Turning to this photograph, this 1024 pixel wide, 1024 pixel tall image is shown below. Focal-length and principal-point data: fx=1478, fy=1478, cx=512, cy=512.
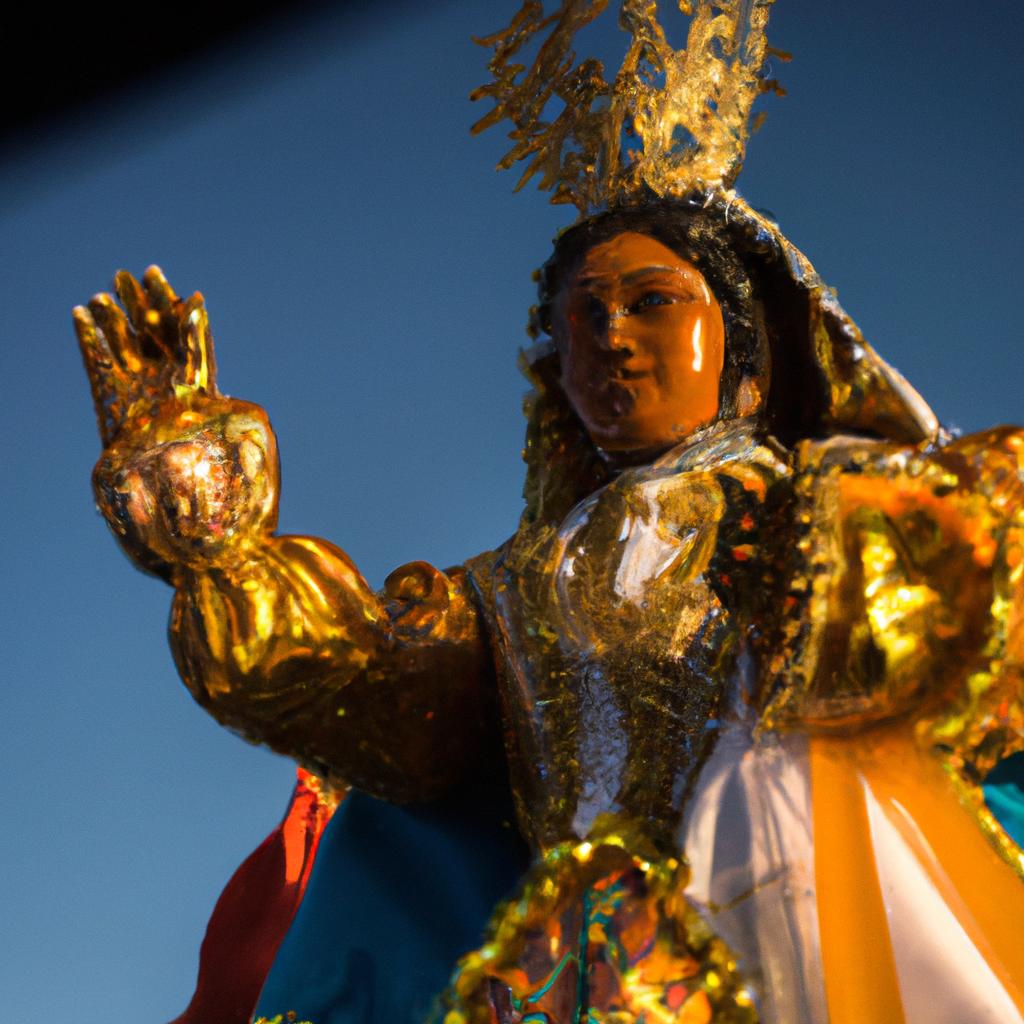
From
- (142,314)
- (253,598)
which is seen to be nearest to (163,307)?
(142,314)

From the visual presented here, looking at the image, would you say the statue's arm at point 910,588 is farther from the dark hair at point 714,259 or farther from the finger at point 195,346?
the finger at point 195,346

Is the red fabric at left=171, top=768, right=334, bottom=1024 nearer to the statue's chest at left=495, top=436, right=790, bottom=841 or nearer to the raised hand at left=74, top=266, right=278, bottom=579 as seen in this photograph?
the statue's chest at left=495, top=436, right=790, bottom=841

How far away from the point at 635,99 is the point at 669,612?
791 mm

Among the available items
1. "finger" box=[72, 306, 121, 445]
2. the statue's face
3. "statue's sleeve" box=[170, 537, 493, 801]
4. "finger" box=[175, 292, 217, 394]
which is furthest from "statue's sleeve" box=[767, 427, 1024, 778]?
"finger" box=[72, 306, 121, 445]

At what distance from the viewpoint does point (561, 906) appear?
62.2 inches

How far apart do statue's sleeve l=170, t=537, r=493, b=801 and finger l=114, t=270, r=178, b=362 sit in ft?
0.95

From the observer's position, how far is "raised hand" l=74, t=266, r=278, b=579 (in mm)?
1792

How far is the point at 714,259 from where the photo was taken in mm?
2080

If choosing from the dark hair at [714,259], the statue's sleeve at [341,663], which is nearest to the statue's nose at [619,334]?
the dark hair at [714,259]

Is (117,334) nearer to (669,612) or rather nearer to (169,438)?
(169,438)

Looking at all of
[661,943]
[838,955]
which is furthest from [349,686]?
[838,955]

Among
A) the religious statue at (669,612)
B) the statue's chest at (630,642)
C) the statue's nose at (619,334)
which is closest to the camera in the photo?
the religious statue at (669,612)

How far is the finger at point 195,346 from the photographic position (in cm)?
187

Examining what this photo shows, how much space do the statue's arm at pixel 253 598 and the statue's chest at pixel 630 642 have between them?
0.45ft
